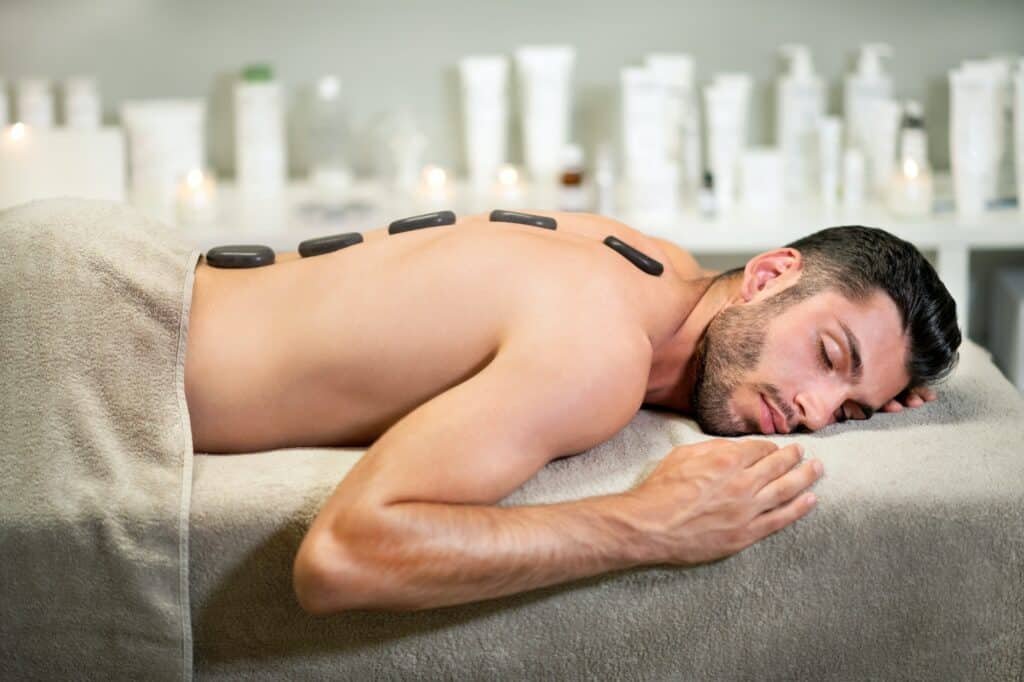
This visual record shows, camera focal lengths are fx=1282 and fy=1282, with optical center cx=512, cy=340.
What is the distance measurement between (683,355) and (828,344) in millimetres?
180

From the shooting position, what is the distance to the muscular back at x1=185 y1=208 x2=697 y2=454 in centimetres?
134

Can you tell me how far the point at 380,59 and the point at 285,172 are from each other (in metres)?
0.32

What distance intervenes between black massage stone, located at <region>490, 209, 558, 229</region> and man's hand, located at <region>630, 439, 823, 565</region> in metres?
0.36

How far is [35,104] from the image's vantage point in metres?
2.58

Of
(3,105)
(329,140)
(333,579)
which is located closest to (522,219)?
(333,579)

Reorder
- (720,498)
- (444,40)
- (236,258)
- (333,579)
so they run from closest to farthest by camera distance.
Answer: (333,579)
(720,498)
(236,258)
(444,40)

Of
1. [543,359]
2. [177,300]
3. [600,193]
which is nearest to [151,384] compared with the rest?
[177,300]

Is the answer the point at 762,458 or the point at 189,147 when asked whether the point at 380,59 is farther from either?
the point at 762,458

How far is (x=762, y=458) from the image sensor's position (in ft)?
4.37

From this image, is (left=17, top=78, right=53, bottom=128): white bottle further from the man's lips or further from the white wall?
the man's lips

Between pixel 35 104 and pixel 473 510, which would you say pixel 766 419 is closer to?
pixel 473 510

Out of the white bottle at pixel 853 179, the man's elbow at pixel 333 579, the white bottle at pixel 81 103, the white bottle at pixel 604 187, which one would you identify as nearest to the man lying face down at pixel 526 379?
the man's elbow at pixel 333 579

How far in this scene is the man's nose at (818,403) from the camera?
1.43 metres

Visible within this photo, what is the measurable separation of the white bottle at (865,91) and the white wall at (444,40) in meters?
0.11
